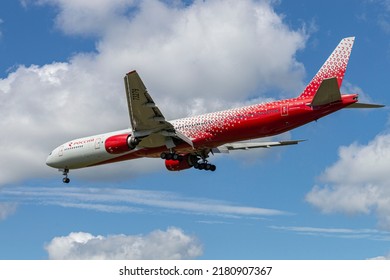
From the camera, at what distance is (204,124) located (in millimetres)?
53906

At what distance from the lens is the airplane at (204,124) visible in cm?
4828

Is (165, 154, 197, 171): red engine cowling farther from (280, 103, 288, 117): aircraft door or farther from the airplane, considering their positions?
(280, 103, 288, 117): aircraft door

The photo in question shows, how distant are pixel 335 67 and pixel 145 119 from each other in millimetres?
14683

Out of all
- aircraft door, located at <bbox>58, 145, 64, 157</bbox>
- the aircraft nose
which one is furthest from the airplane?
the aircraft nose

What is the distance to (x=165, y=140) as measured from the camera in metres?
53.9

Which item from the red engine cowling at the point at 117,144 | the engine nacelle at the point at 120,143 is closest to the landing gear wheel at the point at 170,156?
the engine nacelle at the point at 120,143

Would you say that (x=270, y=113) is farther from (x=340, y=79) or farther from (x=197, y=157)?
(x=197, y=157)

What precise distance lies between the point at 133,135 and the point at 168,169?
30.3ft
